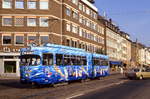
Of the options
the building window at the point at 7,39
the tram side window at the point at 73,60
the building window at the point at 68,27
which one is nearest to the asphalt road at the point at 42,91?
the tram side window at the point at 73,60

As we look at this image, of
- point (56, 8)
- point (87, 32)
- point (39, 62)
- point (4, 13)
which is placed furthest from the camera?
point (87, 32)

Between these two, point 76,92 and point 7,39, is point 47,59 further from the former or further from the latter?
point 7,39

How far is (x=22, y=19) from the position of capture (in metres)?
58.7

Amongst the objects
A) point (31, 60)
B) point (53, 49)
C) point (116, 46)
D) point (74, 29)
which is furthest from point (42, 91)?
point (116, 46)

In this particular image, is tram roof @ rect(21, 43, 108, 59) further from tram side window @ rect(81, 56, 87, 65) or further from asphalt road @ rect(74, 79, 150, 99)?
asphalt road @ rect(74, 79, 150, 99)

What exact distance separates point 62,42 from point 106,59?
21889mm

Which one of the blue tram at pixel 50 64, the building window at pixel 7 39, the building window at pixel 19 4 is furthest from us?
the building window at pixel 19 4

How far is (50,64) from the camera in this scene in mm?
24938

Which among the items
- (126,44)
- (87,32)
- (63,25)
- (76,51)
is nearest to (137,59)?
(126,44)

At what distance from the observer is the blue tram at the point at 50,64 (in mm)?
23734

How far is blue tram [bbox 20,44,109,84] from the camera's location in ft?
77.9

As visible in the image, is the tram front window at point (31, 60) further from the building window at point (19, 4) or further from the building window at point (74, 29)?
the building window at point (74, 29)

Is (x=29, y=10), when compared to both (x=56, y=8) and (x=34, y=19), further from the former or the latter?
(x=56, y=8)

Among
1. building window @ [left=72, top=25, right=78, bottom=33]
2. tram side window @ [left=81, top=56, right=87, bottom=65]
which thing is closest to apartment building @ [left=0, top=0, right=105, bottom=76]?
building window @ [left=72, top=25, right=78, bottom=33]
